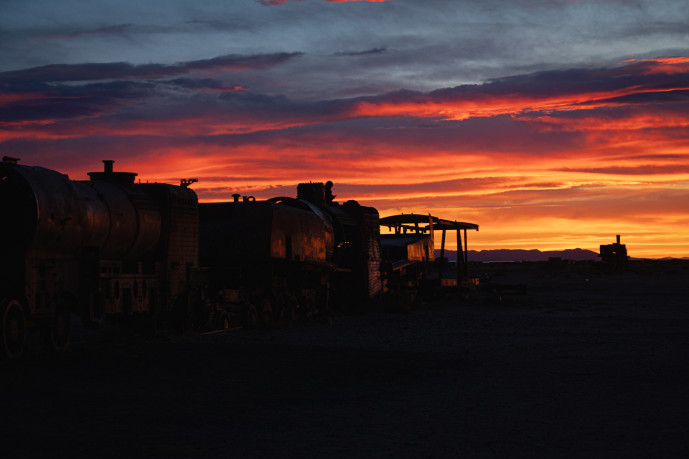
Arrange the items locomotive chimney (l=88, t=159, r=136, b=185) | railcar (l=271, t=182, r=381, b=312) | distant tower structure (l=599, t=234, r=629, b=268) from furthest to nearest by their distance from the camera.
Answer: distant tower structure (l=599, t=234, r=629, b=268) → railcar (l=271, t=182, r=381, b=312) → locomotive chimney (l=88, t=159, r=136, b=185)

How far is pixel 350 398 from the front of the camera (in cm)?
1127

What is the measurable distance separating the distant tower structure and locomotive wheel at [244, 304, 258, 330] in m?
88.2

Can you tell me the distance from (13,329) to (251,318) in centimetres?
1021

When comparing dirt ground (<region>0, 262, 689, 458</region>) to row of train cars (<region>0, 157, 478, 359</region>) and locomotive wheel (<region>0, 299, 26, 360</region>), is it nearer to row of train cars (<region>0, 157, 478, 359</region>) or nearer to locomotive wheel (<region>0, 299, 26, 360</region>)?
locomotive wheel (<region>0, 299, 26, 360</region>)

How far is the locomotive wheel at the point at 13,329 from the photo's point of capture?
1389cm

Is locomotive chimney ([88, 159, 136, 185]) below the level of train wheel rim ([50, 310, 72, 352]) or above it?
above

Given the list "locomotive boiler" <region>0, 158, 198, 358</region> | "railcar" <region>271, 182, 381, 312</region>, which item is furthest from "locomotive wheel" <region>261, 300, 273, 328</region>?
"railcar" <region>271, 182, 381, 312</region>

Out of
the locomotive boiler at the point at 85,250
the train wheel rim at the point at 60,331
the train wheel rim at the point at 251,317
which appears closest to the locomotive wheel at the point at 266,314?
the train wheel rim at the point at 251,317

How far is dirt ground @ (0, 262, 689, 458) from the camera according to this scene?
8.18m

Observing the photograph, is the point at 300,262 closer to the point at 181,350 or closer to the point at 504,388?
the point at 181,350

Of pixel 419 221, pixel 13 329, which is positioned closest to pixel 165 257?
pixel 13 329

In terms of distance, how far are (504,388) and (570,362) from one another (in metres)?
3.58

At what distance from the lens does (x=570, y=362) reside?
49.3 feet

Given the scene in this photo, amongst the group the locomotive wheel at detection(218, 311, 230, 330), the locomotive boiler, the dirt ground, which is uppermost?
the locomotive boiler
